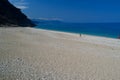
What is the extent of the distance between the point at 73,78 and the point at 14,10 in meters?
72.1

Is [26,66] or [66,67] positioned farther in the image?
[66,67]

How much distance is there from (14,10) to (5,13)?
27.8ft

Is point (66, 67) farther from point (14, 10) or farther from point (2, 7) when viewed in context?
point (14, 10)

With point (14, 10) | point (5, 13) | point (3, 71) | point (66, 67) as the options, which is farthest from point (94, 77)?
point (14, 10)

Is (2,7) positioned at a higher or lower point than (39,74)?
higher

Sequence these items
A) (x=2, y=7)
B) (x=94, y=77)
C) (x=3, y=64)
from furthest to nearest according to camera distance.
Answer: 1. (x=2, y=7)
2. (x=3, y=64)
3. (x=94, y=77)

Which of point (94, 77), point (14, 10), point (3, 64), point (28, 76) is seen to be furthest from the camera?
point (14, 10)

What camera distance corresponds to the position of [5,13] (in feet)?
226

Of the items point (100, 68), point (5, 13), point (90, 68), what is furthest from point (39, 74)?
point (5, 13)

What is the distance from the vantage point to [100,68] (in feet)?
37.3

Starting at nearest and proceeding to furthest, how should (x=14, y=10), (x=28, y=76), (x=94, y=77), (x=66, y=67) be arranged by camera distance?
(x=28, y=76) → (x=94, y=77) → (x=66, y=67) → (x=14, y=10)

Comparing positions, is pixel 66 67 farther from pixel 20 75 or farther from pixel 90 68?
pixel 20 75

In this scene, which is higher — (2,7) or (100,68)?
(2,7)

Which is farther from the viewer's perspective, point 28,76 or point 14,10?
point 14,10
